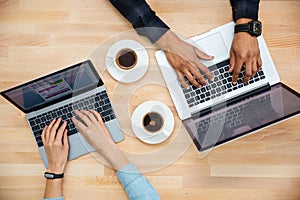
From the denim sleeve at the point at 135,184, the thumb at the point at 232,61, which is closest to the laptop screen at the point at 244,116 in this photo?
the thumb at the point at 232,61

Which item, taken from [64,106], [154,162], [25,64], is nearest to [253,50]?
[154,162]

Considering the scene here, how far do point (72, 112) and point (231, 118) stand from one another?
19.8 inches

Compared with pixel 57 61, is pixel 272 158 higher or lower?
lower

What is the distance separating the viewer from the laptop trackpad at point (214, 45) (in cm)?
140

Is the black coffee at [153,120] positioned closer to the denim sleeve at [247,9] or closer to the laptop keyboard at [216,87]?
the laptop keyboard at [216,87]

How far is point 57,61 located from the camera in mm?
1438

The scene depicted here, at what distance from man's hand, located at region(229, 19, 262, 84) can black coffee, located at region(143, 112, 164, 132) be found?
26cm

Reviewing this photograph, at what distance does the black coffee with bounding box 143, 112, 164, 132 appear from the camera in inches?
54.9

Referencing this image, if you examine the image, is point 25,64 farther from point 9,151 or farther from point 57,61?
point 9,151

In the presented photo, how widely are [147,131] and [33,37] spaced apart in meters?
0.48

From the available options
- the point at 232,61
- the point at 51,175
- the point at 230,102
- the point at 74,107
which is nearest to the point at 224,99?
the point at 230,102

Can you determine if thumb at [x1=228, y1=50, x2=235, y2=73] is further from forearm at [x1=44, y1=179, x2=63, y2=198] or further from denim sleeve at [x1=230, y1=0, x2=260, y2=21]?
forearm at [x1=44, y1=179, x2=63, y2=198]

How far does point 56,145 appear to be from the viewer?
1.39 metres

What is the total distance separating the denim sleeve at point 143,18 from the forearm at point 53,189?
1.78ft
